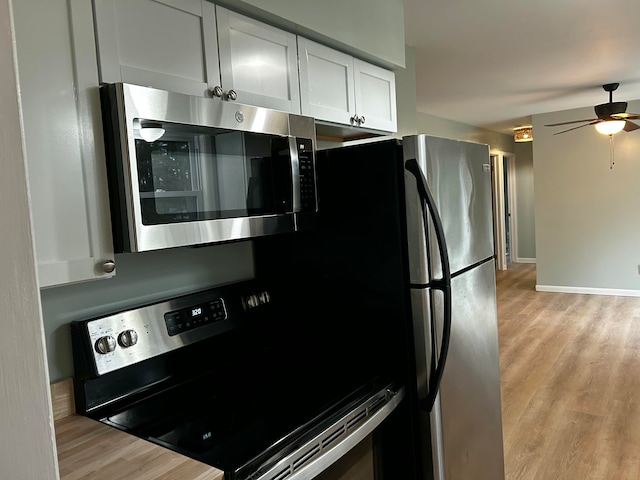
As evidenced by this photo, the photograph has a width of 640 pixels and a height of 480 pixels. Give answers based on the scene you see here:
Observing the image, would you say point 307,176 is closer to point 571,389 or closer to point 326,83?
point 326,83

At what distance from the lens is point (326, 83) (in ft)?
6.03

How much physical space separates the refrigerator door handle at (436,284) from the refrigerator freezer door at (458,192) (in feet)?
0.09

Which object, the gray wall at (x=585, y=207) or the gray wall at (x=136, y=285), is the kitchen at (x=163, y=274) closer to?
the gray wall at (x=136, y=285)

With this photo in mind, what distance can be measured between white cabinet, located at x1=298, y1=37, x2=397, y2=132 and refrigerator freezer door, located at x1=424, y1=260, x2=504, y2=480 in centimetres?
74

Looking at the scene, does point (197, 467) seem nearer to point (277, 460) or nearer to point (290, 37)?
point (277, 460)

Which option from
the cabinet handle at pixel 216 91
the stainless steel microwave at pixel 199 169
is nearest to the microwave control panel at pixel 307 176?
the stainless steel microwave at pixel 199 169

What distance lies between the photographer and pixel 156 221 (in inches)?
47.7

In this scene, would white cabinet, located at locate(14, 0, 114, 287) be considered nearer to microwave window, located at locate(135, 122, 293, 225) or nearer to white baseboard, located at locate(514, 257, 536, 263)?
microwave window, located at locate(135, 122, 293, 225)

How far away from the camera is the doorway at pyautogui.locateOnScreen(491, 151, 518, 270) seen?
8.49 metres

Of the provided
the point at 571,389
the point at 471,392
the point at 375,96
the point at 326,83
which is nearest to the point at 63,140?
the point at 326,83

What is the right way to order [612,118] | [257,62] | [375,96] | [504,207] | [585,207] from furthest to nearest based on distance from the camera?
[504,207] < [585,207] < [612,118] < [375,96] < [257,62]

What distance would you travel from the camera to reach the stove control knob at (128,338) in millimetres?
1441

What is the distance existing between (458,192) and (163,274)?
103 cm

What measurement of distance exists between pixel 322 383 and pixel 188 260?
0.61m
